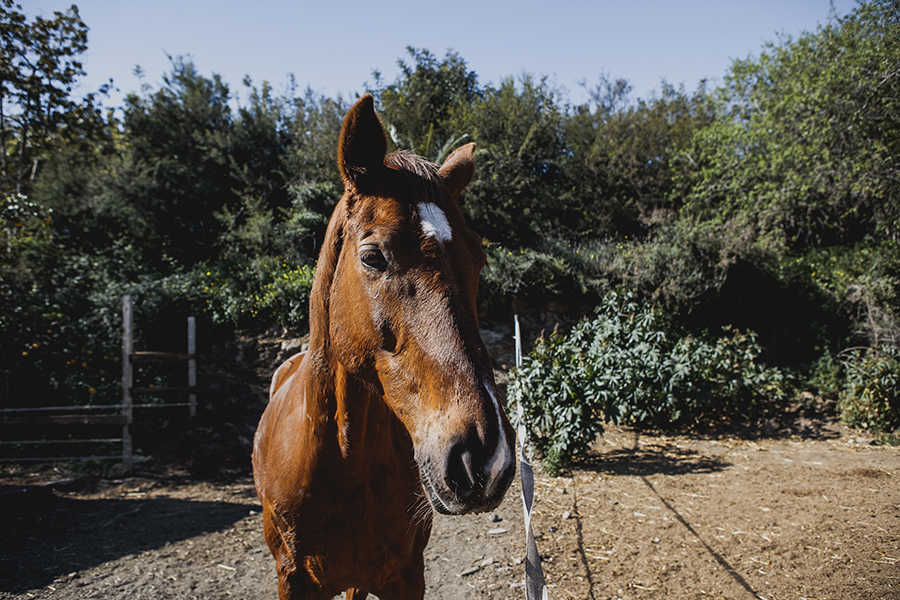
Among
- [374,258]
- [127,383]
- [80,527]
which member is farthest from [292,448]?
[127,383]

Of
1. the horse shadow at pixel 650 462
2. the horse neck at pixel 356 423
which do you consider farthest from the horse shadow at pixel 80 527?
the horse shadow at pixel 650 462

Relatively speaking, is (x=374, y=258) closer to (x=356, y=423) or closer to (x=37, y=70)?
(x=356, y=423)

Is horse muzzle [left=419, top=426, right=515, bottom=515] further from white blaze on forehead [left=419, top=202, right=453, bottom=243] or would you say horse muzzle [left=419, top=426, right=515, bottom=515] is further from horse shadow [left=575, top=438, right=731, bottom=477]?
horse shadow [left=575, top=438, right=731, bottom=477]

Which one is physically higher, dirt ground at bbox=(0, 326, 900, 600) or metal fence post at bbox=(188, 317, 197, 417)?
metal fence post at bbox=(188, 317, 197, 417)

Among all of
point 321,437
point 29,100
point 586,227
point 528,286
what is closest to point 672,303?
point 528,286

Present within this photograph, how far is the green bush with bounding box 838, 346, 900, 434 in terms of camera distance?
22.0ft

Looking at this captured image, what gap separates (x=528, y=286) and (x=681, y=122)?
974cm

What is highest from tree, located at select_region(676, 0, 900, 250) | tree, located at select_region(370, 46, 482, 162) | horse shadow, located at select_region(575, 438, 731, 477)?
tree, located at select_region(370, 46, 482, 162)

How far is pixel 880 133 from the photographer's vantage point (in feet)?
28.5

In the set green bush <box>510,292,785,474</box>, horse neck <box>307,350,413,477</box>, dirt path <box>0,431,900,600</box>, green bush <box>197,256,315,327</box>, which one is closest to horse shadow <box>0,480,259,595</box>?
dirt path <box>0,431,900,600</box>

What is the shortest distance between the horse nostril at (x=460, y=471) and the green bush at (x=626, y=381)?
4179 millimetres

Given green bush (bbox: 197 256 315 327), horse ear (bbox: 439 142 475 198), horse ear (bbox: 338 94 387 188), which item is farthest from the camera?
green bush (bbox: 197 256 315 327)

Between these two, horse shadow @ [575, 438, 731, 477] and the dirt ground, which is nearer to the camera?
the dirt ground

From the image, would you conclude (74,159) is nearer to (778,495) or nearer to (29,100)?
(29,100)
